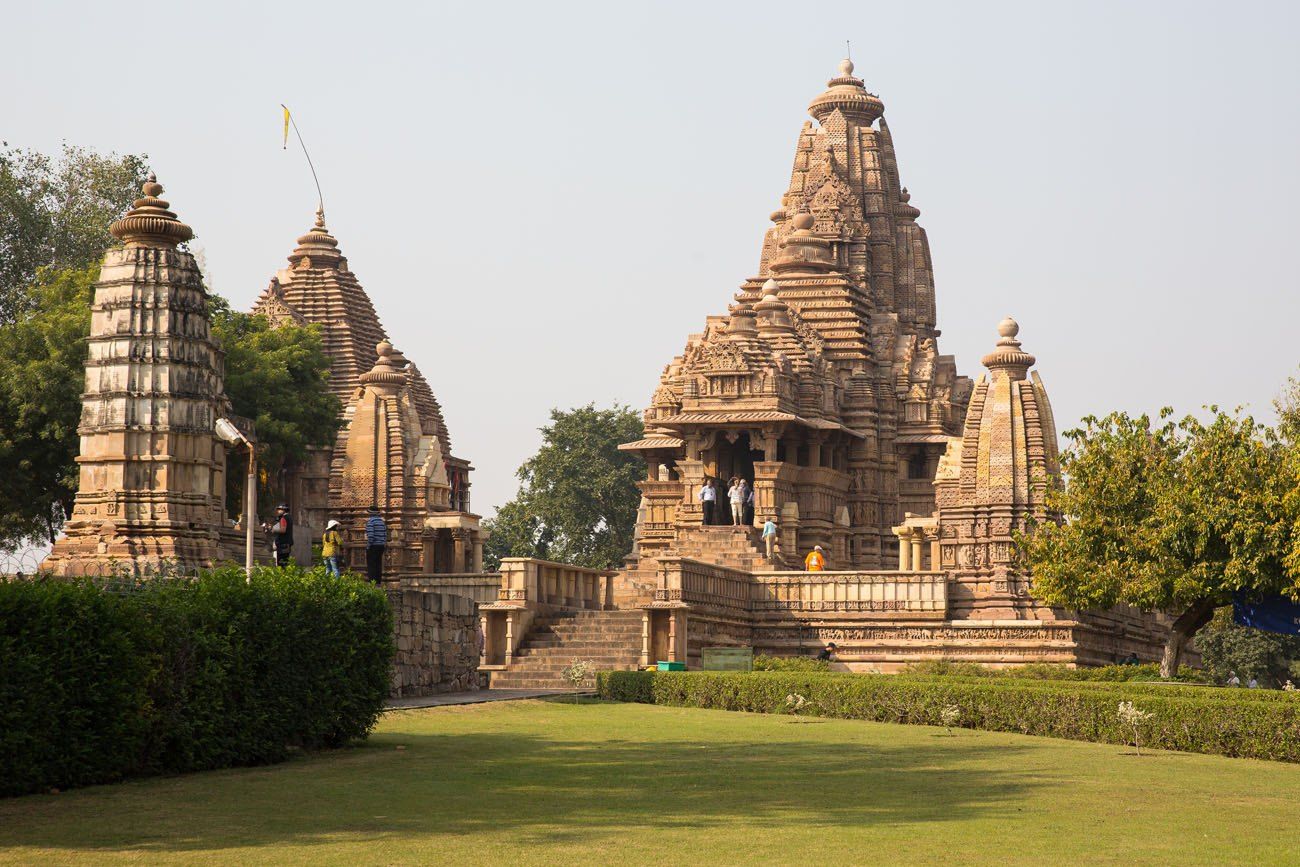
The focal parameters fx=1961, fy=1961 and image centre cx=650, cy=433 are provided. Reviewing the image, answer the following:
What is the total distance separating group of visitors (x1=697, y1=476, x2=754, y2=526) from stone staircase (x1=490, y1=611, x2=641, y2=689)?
482 inches

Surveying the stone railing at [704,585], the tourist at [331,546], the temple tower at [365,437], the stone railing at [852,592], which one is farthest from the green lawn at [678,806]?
the temple tower at [365,437]

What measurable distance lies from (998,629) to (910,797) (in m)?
22.6

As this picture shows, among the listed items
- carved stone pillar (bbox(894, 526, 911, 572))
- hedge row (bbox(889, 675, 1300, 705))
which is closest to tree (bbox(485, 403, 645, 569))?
carved stone pillar (bbox(894, 526, 911, 572))

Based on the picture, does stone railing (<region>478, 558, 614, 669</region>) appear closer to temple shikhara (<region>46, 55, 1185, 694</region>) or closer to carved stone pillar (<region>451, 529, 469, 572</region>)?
temple shikhara (<region>46, 55, 1185, 694</region>)

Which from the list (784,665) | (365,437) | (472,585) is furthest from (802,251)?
(784,665)

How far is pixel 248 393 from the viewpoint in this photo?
4775 cm

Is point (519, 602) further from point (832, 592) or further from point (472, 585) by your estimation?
point (832, 592)

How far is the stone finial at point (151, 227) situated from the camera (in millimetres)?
26359

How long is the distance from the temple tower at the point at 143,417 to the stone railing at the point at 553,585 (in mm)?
10361

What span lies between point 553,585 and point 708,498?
504 inches

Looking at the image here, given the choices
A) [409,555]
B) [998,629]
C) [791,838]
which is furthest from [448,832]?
[409,555]

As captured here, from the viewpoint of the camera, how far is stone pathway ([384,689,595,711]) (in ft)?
86.7

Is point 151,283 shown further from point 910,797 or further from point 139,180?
point 139,180

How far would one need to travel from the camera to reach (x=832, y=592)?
40.3 meters
